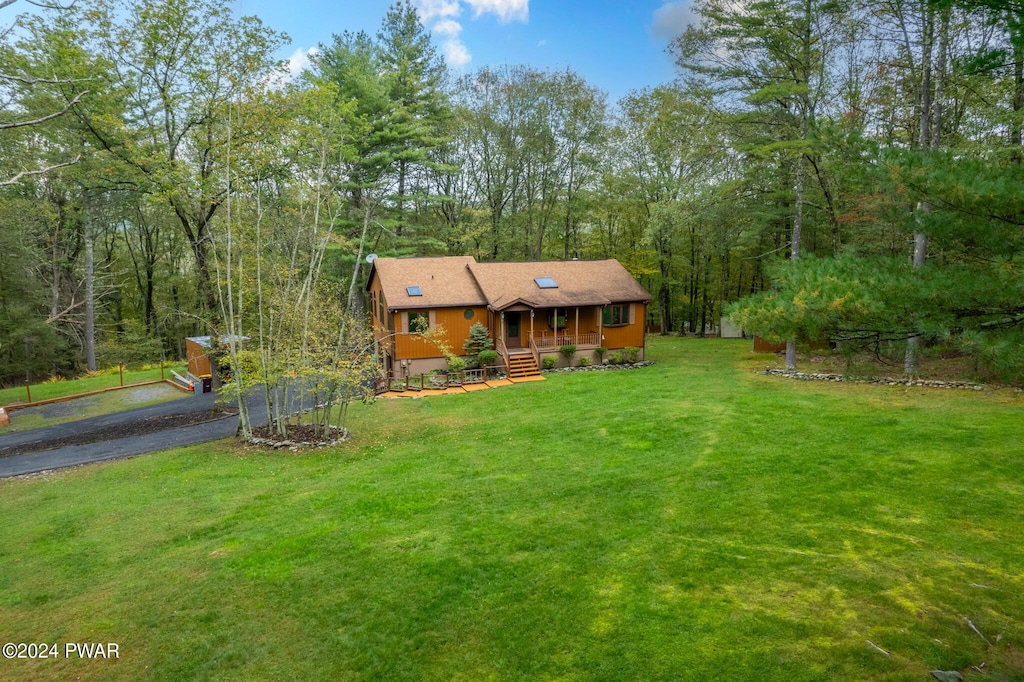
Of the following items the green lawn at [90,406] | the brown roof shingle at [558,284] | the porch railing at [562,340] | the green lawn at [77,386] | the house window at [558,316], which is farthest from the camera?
the house window at [558,316]

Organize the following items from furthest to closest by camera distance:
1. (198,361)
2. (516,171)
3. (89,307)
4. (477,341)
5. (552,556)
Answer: (516,171)
(89,307)
(477,341)
(198,361)
(552,556)

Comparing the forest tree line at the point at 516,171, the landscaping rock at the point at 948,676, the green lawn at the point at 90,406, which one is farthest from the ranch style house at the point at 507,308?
the landscaping rock at the point at 948,676

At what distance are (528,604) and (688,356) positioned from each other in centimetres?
1921

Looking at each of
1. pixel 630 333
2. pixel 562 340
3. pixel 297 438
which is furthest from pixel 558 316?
pixel 297 438

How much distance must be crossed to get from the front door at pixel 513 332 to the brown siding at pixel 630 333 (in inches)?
148

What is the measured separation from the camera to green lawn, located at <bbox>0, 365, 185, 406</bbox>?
18.4 m

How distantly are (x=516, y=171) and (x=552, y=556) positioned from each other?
26.5 metres

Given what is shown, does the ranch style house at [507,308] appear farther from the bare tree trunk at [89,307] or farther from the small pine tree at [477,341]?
the bare tree trunk at [89,307]

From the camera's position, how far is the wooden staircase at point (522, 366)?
19.6m

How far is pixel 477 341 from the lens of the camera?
65.5ft

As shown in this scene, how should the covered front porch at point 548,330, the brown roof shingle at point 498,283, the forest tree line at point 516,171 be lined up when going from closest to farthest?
the forest tree line at point 516,171 → the brown roof shingle at point 498,283 → the covered front porch at point 548,330

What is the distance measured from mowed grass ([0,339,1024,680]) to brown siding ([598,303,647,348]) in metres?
10.7

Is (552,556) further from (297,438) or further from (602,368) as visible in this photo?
(602,368)

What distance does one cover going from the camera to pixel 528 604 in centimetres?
555
